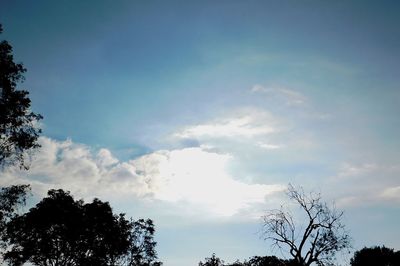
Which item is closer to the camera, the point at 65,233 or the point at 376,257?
the point at 65,233

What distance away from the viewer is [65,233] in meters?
47.7

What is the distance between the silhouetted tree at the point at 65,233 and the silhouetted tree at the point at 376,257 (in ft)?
211

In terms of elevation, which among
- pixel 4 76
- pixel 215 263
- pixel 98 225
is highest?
pixel 4 76

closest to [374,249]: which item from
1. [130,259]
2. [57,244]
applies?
[130,259]

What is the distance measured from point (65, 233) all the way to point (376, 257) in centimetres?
7604

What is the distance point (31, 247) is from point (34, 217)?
413 centimetres

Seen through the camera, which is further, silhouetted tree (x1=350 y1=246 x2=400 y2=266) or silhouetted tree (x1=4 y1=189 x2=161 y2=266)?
silhouetted tree (x1=350 y1=246 x2=400 y2=266)

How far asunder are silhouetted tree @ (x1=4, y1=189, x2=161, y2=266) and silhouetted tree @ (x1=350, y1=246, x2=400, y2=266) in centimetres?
6426

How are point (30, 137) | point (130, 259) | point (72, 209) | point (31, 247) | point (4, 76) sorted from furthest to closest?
point (130, 259) < point (72, 209) < point (31, 247) < point (30, 137) < point (4, 76)

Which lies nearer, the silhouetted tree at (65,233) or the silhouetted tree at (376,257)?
the silhouetted tree at (65,233)

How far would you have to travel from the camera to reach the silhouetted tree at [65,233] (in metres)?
45.6

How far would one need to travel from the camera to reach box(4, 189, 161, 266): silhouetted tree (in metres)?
45.6

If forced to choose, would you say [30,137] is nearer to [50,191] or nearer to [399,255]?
[50,191]

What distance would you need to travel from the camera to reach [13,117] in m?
23.7
